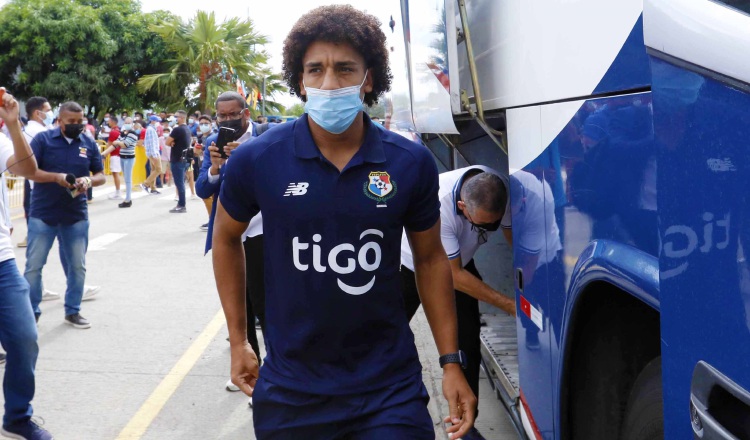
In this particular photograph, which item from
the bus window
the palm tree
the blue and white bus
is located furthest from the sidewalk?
the palm tree

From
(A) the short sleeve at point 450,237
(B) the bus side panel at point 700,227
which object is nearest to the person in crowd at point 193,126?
(A) the short sleeve at point 450,237

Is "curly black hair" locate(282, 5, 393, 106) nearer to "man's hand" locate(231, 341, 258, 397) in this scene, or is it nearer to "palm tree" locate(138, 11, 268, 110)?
"man's hand" locate(231, 341, 258, 397)

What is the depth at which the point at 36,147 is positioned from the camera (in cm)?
725

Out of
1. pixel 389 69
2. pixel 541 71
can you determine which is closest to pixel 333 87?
pixel 389 69

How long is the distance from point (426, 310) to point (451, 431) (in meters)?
0.39

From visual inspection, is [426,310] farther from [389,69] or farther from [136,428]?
[136,428]

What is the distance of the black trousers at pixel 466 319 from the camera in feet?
15.0

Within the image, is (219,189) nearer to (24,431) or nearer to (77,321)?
(24,431)

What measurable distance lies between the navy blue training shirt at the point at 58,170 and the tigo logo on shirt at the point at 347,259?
5.26 metres

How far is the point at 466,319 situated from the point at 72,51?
140 ft

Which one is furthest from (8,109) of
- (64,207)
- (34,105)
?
(34,105)

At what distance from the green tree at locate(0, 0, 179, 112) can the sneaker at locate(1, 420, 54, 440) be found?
132 ft

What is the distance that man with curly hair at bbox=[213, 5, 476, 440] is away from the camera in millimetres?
2451

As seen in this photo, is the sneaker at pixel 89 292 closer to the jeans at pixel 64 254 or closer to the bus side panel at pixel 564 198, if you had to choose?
the jeans at pixel 64 254
